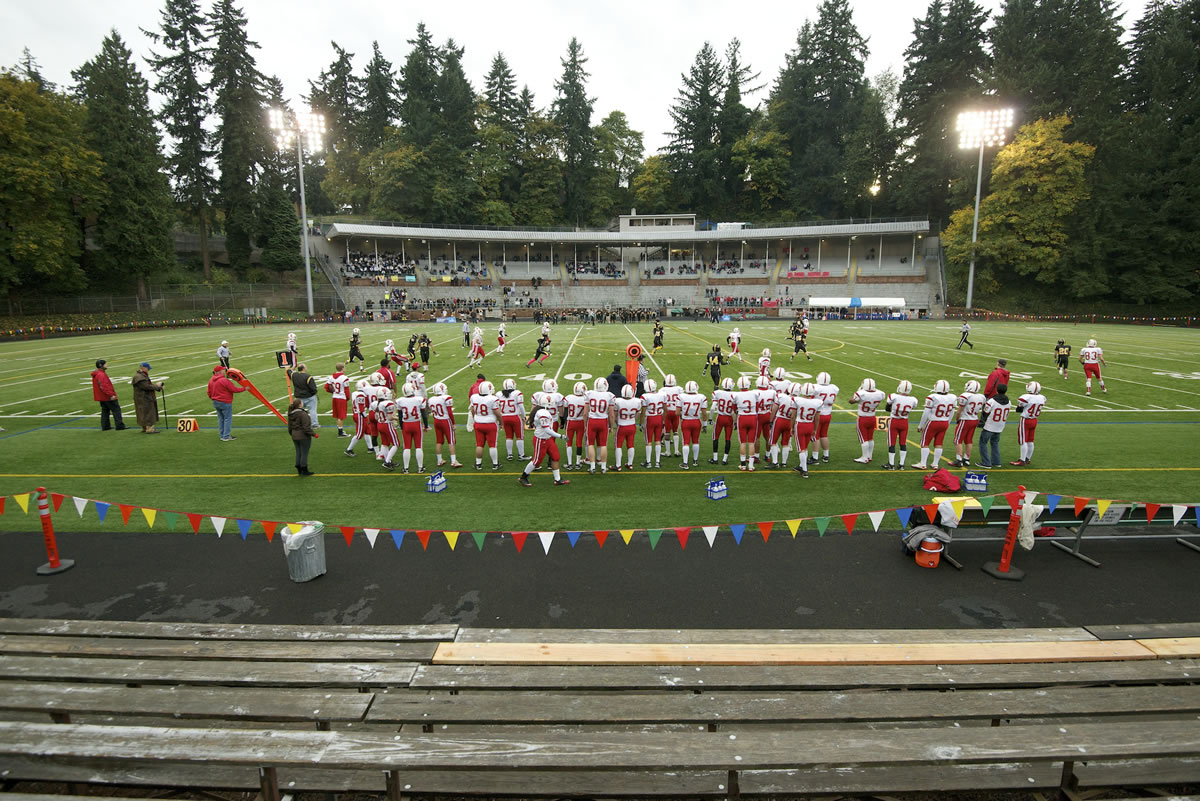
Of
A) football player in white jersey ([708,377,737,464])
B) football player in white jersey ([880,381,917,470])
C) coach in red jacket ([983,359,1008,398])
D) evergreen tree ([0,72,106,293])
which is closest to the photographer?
football player in white jersey ([880,381,917,470])

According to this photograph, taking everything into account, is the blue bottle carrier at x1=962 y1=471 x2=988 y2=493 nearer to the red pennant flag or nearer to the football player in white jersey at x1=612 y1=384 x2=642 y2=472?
the red pennant flag

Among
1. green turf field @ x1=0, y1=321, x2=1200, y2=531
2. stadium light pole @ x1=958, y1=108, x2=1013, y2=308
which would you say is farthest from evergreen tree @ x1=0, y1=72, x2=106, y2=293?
stadium light pole @ x1=958, y1=108, x2=1013, y2=308

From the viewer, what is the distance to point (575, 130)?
88.2 metres

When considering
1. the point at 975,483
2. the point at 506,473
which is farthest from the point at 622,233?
the point at 975,483

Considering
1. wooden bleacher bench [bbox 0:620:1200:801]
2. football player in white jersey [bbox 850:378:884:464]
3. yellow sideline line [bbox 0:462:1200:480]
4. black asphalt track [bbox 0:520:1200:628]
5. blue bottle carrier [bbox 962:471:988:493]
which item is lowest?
black asphalt track [bbox 0:520:1200:628]

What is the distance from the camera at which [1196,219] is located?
52.4m

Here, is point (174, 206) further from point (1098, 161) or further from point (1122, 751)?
point (1098, 161)

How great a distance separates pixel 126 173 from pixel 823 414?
66016 mm

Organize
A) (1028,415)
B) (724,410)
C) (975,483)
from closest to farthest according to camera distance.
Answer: (975,483) < (1028,415) < (724,410)

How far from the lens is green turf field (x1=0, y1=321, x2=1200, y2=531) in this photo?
9.76 m

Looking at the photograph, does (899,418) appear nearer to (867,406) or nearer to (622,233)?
(867,406)

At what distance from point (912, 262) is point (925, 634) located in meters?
74.8

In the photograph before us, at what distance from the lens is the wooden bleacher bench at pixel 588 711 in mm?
3092

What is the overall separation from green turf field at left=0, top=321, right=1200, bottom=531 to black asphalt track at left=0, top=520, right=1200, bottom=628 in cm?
111
